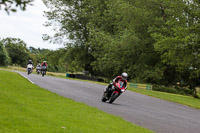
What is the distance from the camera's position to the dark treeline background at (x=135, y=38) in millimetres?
37094

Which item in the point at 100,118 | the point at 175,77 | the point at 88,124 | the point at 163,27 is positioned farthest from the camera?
the point at 175,77

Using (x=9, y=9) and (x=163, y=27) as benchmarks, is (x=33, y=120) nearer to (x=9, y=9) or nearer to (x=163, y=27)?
(x=9, y=9)

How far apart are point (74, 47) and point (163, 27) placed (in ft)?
65.4

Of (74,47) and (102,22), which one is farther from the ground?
(102,22)

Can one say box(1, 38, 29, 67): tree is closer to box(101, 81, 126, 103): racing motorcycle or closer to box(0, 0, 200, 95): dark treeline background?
box(0, 0, 200, 95): dark treeline background

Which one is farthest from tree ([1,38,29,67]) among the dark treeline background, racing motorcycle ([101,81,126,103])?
racing motorcycle ([101,81,126,103])

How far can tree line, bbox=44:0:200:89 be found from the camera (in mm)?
37031

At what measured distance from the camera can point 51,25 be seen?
60406mm

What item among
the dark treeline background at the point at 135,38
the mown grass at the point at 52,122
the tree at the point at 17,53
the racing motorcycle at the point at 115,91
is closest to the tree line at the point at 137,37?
the dark treeline background at the point at 135,38

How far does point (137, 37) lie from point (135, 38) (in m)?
0.85

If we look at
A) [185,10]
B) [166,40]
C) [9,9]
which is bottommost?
[9,9]

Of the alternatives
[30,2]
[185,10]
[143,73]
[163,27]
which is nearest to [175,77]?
[143,73]

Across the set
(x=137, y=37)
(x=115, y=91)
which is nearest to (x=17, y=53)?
(x=137, y=37)

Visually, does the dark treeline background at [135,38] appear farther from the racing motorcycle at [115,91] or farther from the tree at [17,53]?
the tree at [17,53]
